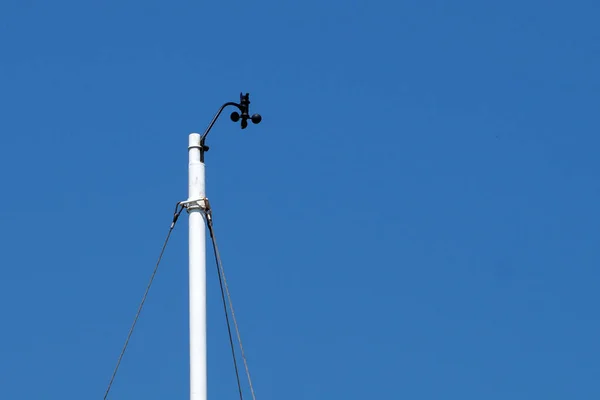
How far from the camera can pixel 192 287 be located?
750 inches

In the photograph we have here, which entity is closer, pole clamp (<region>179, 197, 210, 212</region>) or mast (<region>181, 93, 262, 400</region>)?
mast (<region>181, 93, 262, 400</region>)

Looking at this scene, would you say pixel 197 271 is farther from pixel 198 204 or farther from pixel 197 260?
pixel 198 204

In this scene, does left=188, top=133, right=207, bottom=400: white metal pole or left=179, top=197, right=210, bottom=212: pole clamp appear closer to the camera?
left=188, top=133, right=207, bottom=400: white metal pole

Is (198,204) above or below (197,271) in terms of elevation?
above

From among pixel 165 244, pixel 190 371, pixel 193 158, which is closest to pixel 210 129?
pixel 193 158

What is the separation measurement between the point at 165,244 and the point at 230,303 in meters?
1.35

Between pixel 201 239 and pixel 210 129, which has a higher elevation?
pixel 210 129

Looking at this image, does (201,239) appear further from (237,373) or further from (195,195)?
(237,373)

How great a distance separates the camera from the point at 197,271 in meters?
19.0

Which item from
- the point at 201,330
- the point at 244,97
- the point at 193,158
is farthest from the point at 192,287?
the point at 244,97

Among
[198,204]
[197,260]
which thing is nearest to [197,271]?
[197,260]

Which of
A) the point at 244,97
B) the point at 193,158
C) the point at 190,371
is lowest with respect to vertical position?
the point at 190,371

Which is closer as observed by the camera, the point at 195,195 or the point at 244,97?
the point at 195,195

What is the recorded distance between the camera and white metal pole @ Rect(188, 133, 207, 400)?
1867cm
